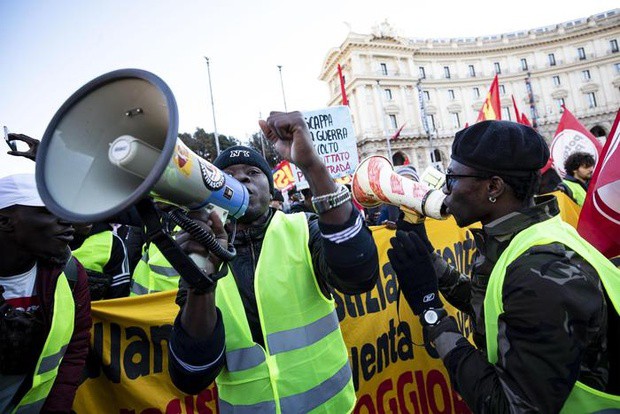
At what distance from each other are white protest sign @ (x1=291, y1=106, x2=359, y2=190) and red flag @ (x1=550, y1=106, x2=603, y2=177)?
3573mm

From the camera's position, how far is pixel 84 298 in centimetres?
225

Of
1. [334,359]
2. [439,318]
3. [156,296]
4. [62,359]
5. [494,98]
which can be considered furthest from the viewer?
[494,98]

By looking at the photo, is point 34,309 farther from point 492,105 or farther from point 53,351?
point 492,105

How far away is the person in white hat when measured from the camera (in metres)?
1.91

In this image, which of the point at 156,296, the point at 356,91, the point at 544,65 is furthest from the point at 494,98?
the point at 544,65

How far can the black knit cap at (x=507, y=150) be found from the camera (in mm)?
1662

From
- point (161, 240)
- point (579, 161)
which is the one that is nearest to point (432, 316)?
point (161, 240)

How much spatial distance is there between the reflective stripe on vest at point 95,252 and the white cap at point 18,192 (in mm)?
979

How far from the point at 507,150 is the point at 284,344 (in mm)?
1302

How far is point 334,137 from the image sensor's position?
23.9 feet

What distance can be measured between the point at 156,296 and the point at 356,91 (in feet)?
172

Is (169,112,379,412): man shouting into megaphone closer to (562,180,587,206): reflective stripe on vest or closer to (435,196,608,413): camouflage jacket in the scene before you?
(435,196,608,413): camouflage jacket

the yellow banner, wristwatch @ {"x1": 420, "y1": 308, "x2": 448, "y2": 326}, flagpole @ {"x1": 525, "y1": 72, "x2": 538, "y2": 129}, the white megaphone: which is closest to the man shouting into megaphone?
the white megaphone

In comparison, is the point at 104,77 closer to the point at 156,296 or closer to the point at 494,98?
the point at 156,296
